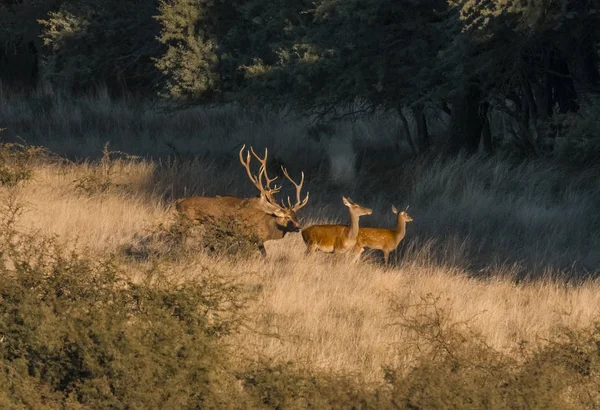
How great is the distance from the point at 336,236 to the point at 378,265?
2.37 feet

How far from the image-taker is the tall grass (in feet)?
22.5

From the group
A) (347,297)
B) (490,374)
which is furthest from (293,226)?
(490,374)

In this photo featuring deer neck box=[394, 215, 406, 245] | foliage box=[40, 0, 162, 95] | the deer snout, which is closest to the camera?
the deer snout

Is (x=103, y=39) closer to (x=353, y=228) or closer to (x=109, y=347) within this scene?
(x=353, y=228)

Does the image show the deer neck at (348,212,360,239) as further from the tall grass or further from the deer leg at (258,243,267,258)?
the deer leg at (258,243,267,258)

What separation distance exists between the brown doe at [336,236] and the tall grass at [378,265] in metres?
0.17

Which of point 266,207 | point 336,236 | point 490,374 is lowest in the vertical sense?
point 336,236

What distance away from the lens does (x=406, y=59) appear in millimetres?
16594

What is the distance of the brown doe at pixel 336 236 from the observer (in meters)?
10.9

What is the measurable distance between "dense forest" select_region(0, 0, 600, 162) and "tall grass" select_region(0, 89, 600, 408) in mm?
945

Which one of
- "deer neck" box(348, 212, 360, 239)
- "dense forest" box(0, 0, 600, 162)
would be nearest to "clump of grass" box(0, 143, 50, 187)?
"dense forest" box(0, 0, 600, 162)

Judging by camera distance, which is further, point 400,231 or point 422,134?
point 422,134

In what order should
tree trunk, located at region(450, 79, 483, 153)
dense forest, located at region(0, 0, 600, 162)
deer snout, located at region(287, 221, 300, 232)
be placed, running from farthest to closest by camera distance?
1. tree trunk, located at region(450, 79, 483, 153)
2. dense forest, located at region(0, 0, 600, 162)
3. deer snout, located at region(287, 221, 300, 232)

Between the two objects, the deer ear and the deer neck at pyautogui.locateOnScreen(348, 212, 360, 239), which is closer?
the deer neck at pyautogui.locateOnScreen(348, 212, 360, 239)
